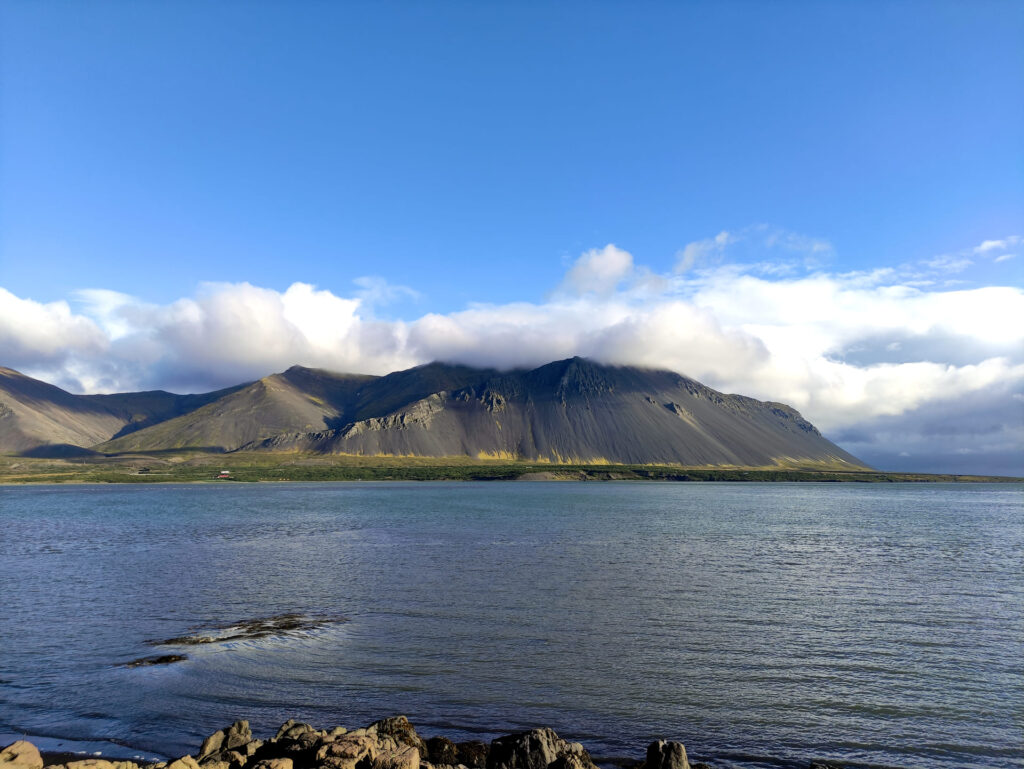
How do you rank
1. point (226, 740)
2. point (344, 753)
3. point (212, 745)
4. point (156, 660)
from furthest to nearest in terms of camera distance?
point (156, 660) < point (226, 740) < point (212, 745) < point (344, 753)

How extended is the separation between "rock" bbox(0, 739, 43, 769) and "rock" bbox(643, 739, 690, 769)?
14.3 metres

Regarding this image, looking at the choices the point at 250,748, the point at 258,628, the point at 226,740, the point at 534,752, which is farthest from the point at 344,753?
the point at 258,628

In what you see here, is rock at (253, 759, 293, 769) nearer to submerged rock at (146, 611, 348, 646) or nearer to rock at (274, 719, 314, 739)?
rock at (274, 719, 314, 739)

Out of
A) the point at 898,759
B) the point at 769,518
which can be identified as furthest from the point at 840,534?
the point at 898,759

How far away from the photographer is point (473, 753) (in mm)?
16734

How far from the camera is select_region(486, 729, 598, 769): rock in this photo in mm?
15133

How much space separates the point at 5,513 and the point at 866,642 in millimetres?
132156

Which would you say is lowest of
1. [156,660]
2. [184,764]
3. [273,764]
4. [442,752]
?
[156,660]

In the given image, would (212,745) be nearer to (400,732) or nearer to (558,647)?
(400,732)

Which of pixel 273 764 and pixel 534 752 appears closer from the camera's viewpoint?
pixel 273 764

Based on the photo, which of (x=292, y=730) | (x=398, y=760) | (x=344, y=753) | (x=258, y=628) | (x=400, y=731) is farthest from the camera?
(x=258, y=628)

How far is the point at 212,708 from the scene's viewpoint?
20172mm

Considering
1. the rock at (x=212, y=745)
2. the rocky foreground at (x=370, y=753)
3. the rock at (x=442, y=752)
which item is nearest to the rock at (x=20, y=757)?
the rocky foreground at (x=370, y=753)

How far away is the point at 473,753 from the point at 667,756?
5110 mm
